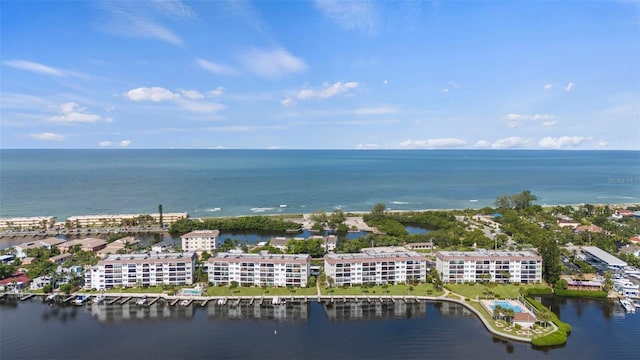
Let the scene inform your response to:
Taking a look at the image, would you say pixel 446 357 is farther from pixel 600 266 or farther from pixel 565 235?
pixel 565 235

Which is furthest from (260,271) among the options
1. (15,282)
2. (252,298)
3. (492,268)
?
(15,282)

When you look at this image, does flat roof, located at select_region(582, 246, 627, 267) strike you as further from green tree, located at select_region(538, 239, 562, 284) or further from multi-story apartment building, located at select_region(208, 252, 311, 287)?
multi-story apartment building, located at select_region(208, 252, 311, 287)

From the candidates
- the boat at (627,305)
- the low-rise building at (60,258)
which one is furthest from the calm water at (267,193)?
the boat at (627,305)

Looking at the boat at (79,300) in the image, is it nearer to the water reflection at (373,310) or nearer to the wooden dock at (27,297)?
the wooden dock at (27,297)

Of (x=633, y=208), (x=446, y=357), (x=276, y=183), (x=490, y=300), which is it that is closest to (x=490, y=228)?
(x=490, y=300)

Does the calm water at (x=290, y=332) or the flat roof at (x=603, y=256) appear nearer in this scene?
the calm water at (x=290, y=332)

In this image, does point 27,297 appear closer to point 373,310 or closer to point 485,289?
point 373,310
